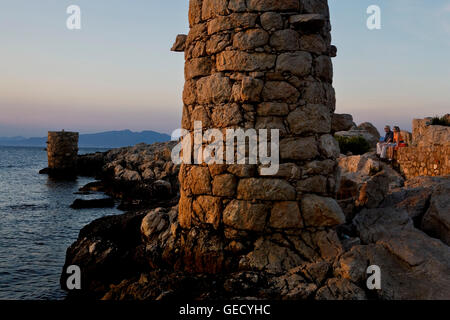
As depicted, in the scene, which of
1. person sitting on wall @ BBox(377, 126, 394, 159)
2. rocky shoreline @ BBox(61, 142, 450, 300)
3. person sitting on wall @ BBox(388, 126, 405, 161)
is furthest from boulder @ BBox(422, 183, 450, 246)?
Answer: person sitting on wall @ BBox(377, 126, 394, 159)

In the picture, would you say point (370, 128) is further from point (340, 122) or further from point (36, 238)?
point (340, 122)

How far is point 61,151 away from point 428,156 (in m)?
30.0

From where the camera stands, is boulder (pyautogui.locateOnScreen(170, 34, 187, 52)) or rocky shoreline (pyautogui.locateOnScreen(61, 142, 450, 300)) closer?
rocky shoreline (pyautogui.locateOnScreen(61, 142, 450, 300))

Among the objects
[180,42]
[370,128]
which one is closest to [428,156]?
[180,42]

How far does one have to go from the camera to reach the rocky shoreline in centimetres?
386

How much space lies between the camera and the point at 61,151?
3303cm

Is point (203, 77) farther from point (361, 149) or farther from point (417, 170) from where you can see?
point (361, 149)

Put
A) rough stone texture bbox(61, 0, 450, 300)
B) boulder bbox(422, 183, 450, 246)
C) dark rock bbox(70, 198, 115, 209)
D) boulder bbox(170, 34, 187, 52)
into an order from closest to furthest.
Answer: rough stone texture bbox(61, 0, 450, 300) → boulder bbox(422, 183, 450, 246) → boulder bbox(170, 34, 187, 52) → dark rock bbox(70, 198, 115, 209)

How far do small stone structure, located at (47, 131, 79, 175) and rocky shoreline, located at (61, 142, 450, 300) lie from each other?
29.1m

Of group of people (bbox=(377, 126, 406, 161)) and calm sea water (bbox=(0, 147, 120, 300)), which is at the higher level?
group of people (bbox=(377, 126, 406, 161))

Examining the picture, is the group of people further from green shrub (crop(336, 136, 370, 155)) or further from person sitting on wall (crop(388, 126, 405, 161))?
green shrub (crop(336, 136, 370, 155))

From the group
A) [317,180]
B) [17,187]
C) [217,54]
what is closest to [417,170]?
[317,180]

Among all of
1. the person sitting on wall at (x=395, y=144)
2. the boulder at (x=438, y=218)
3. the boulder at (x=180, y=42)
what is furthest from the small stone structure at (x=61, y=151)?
the boulder at (x=438, y=218)
